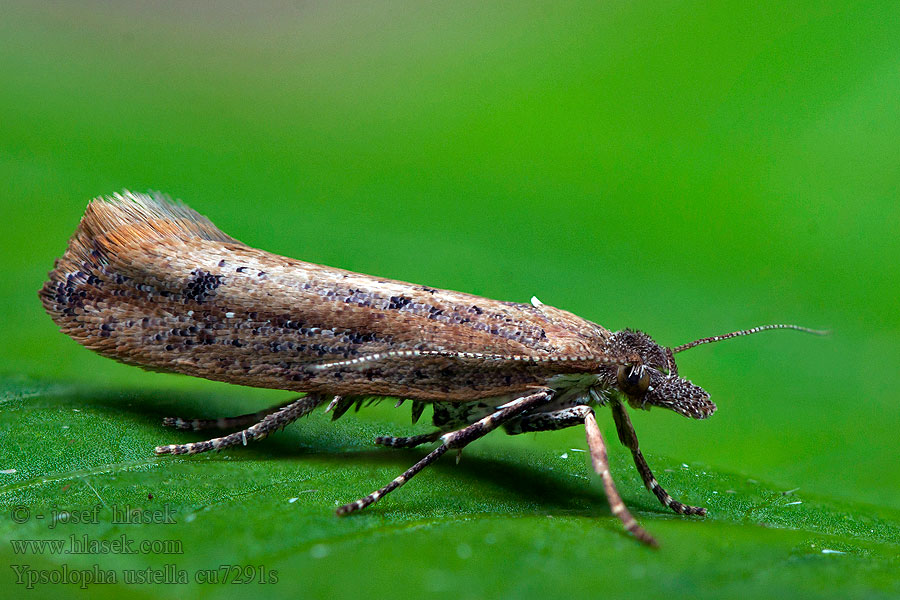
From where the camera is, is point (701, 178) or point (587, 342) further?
point (701, 178)

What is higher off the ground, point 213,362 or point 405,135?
point 405,135

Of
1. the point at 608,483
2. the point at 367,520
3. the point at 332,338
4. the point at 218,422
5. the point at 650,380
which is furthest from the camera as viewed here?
the point at 218,422

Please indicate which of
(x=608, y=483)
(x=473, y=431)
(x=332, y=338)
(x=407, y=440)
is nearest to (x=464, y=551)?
(x=608, y=483)

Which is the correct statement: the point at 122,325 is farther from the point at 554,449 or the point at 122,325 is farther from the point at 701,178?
the point at 701,178

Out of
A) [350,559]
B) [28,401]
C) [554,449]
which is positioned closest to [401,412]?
[554,449]

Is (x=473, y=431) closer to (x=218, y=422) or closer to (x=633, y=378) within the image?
(x=633, y=378)

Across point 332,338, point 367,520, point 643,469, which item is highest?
point 332,338
